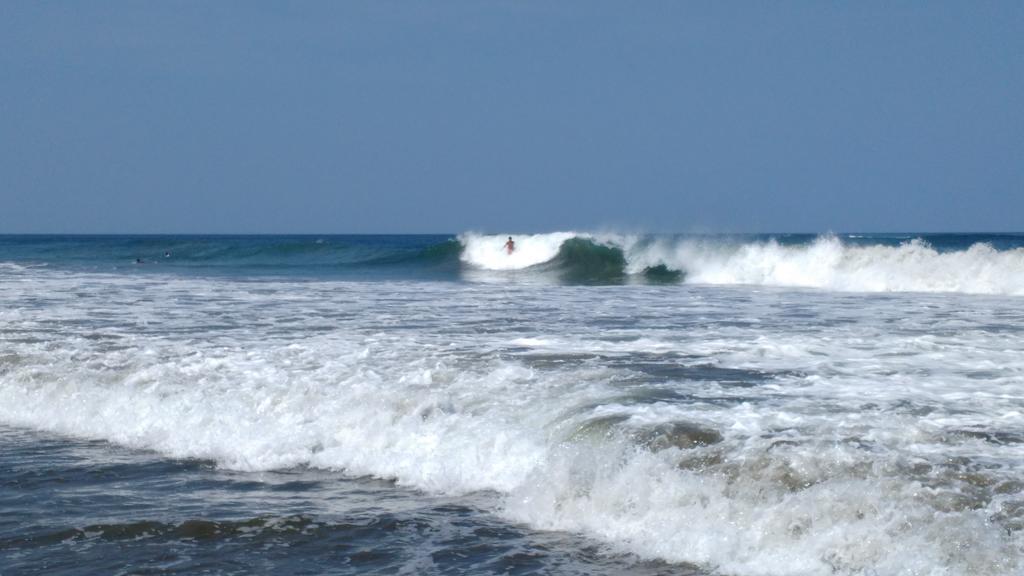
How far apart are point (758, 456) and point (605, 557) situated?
129cm

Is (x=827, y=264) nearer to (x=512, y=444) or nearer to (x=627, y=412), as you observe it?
(x=627, y=412)

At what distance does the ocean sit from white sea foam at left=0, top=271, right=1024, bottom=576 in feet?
0.08

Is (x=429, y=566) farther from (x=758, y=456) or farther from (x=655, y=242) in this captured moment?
(x=655, y=242)

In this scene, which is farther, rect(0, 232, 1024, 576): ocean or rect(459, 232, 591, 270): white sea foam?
rect(459, 232, 591, 270): white sea foam

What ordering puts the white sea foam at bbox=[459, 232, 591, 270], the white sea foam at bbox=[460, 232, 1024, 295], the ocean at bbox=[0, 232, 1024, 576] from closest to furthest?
the ocean at bbox=[0, 232, 1024, 576] → the white sea foam at bbox=[460, 232, 1024, 295] → the white sea foam at bbox=[459, 232, 591, 270]

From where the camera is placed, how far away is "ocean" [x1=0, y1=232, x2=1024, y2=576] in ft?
18.6

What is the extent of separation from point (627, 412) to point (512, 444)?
0.91 metres

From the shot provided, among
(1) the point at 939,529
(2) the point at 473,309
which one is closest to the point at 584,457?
(1) the point at 939,529

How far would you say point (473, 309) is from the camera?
57.0 ft

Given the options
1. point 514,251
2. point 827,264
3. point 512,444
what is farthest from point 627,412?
point 514,251

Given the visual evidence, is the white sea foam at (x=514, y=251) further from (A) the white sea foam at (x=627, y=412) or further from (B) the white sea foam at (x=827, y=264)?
(A) the white sea foam at (x=627, y=412)

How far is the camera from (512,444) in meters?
7.58

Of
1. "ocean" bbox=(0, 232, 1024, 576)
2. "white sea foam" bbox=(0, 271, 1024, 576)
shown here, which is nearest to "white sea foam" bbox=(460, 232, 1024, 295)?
"white sea foam" bbox=(0, 271, 1024, 576)

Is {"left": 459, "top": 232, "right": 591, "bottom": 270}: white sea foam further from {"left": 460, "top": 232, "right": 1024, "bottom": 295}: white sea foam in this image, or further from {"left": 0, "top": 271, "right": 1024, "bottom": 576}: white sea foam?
{"left": 0, "top": 271, "right": 1024, "bottom": 576}: white sea foam
